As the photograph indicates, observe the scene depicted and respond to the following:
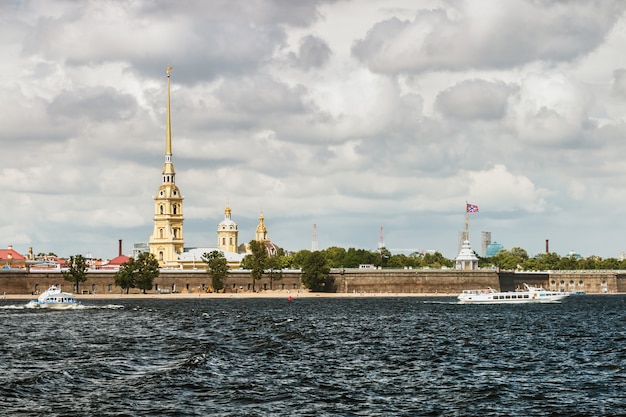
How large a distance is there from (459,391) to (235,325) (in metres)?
51.6

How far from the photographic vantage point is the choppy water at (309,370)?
4459 centimetres

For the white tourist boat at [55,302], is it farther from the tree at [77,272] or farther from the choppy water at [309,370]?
the tree at [77,272]

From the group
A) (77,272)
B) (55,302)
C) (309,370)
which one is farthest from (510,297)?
(309,370)

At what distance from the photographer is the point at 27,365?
59.0 meters

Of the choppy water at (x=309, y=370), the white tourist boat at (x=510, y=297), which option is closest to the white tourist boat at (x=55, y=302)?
the choppy water at (x=309, y=370)

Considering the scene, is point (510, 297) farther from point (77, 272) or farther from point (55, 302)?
point (77, 272)

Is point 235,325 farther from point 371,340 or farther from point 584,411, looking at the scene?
point 584,411

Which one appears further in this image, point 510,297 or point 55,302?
point 510,297

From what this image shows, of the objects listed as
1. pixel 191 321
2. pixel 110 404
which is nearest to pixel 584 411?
pixel 110 404

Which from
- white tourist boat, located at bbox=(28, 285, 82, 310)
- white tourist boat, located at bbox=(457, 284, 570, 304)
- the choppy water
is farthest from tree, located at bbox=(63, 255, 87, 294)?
the choppy water

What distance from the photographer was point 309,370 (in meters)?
57.4

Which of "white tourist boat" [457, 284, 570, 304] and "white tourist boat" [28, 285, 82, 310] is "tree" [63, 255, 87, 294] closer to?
"white tourist boat" [28, 285, 82, 310]

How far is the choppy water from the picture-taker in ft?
146

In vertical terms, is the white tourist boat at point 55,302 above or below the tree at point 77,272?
below
